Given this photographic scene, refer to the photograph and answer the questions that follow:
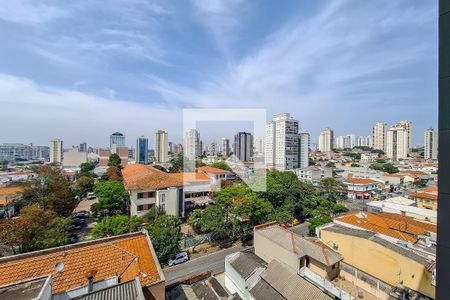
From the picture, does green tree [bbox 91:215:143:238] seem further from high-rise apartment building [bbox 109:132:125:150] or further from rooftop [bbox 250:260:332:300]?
high-rise apartment building [bbox 109:132:125:150]

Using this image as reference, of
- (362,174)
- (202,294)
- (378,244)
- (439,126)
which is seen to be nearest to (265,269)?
(202,294)

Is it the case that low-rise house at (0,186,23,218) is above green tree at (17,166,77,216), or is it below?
below

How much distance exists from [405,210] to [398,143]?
52160mm

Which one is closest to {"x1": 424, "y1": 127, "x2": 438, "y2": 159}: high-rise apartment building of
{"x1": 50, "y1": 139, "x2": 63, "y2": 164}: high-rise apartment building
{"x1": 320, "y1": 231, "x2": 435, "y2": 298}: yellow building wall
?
{"x1": 320, "y1": 231, "x2": 435, "y2": 298}: yellow building wall

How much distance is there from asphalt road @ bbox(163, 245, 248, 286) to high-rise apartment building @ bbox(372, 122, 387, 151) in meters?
69.4

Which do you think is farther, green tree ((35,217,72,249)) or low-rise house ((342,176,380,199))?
low-rise house ((342,176,380,199))

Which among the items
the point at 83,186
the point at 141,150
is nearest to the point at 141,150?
the point at 141,150

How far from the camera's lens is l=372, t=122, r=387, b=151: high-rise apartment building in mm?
62359

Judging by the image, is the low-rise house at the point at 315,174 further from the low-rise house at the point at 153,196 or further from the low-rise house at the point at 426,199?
the low-rise house at the point at 153,196

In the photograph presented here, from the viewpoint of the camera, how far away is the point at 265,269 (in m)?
7.50

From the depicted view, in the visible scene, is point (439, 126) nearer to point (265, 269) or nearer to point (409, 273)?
point (265, 269)

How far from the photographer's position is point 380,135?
2544 inches

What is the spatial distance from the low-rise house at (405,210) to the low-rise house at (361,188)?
969 centimetres

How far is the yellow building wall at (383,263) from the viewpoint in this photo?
24.2 feet
